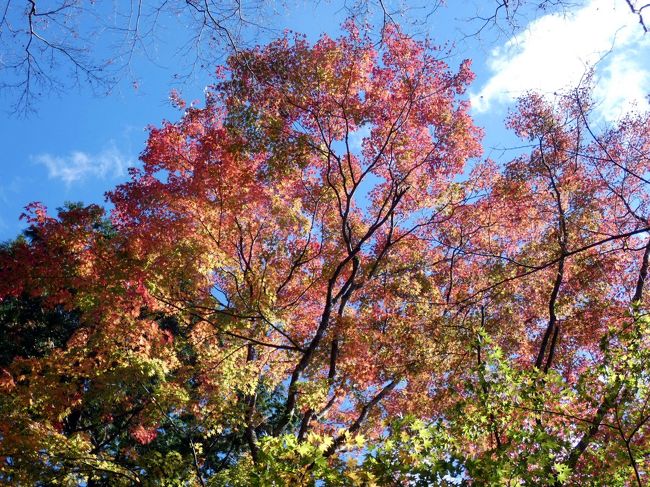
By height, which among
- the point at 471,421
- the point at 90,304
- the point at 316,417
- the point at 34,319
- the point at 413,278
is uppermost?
the point at 34,319

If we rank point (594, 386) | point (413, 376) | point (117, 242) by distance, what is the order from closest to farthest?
point (594, 386) < point (413, 376) < point (117, 242)

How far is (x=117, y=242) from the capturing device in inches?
434

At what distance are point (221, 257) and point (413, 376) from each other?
4.57m

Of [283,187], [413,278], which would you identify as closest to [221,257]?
[283,187]

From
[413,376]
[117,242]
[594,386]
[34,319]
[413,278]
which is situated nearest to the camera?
[594,386]

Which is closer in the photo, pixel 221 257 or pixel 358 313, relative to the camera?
pixel 221 257

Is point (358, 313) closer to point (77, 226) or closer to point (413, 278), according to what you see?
point (413, 278)

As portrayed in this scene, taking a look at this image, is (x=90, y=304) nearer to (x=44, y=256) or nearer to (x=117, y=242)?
(x=44, y=256)

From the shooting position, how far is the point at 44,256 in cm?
958

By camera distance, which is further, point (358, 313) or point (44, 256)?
point (358, 313)

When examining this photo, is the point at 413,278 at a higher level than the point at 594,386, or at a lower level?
higher

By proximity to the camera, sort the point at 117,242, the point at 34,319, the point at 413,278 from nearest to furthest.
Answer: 1. the point at 117,242
2. the point at 413,278
3. the point at 34,319

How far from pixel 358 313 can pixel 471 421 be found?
623cm

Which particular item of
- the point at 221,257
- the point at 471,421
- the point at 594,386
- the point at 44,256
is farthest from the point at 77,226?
the point at 594,386
